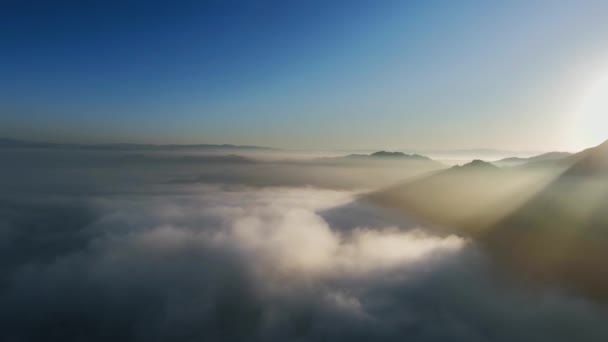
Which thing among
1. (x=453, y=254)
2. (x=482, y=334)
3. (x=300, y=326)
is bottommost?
(x=300, y=326)

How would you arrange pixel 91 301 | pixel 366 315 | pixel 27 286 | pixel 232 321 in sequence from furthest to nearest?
pixel 27 286 < pixel 91 301 < pixel 232 321 < pixel 366 315

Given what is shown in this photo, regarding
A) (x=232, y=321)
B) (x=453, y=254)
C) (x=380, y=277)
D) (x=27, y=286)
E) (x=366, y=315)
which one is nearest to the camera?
(x=366, y=315)

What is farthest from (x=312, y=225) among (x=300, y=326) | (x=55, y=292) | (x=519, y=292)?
(x=55, y=292)

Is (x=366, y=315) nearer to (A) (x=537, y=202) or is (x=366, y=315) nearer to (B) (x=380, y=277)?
(B) (x=380, y=277)

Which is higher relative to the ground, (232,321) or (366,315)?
(366,315)

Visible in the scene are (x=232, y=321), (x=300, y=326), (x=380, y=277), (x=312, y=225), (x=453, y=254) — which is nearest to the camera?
(x=300, y=326)

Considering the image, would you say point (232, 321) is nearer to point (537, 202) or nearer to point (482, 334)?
point (482, 334)

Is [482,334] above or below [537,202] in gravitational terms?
below

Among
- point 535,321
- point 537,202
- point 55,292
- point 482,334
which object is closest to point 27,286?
point 55,292

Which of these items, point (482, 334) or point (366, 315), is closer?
point (482, 334)
